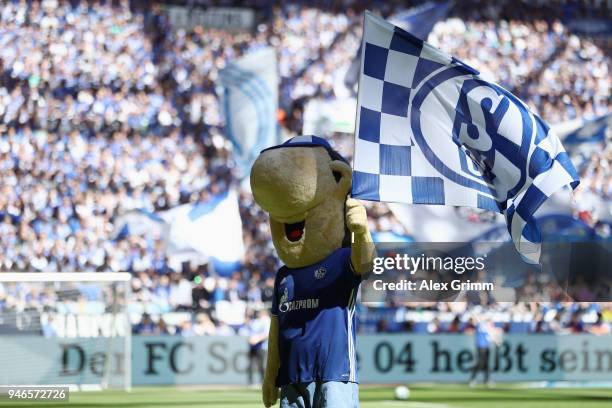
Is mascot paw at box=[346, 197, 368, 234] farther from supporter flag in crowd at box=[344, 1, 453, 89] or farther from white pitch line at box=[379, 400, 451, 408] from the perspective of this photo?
supporter flag in crowd at box=[344, 1, 453, 89]

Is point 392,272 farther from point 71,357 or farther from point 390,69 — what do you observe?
point 71,357

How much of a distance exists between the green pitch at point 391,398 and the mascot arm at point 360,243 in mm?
8619

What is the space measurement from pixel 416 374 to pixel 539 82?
15097mm

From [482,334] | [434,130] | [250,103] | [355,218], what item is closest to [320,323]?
[355,218]

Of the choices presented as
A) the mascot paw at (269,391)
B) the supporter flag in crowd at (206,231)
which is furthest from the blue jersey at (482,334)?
the mascot paw at (269,391)

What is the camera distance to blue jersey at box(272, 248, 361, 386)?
6465 mm

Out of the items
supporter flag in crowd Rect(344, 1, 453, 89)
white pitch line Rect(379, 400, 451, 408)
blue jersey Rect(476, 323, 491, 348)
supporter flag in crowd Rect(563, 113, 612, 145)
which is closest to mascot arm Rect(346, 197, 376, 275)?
white pitch line Rect(379, 400, 451, 408)

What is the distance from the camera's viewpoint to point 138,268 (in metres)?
23.3

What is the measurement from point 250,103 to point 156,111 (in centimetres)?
656

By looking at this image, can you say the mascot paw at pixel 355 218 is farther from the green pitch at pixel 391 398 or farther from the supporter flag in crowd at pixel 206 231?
the supporter flag in crowd at pixel 206 231

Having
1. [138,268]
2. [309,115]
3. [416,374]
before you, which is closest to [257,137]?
[309,115]

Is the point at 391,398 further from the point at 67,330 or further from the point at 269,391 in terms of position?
the point at 269,391

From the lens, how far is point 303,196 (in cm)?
653

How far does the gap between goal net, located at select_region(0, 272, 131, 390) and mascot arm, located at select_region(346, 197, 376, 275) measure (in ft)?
32.8
